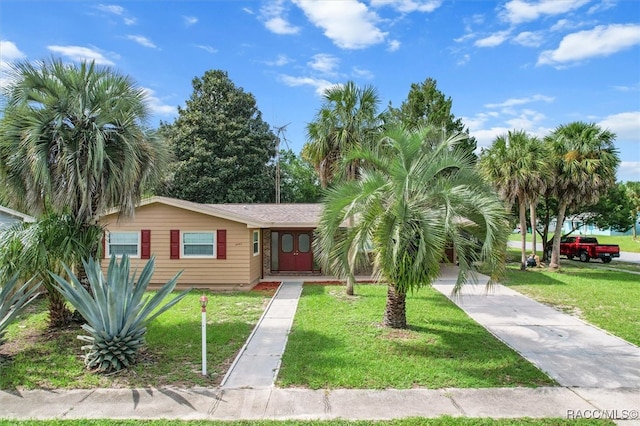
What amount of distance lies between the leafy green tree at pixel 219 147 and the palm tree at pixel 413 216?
22.4 metres

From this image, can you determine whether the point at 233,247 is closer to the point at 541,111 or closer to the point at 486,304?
the point at 486,304

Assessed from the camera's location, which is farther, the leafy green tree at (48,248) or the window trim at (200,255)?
the window trim at (200,255)

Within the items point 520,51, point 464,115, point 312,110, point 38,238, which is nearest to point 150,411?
point 38,238

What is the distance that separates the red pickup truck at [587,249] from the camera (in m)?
23.4

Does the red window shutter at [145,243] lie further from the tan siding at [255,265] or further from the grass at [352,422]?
the grass at [352,422]

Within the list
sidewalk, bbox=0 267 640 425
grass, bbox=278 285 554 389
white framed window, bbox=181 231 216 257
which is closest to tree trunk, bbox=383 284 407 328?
grass, bbox=278 285 554 389

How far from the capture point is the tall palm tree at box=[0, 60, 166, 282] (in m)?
7.37

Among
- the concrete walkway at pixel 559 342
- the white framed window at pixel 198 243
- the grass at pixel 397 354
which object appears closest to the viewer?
the grass at pixel 397 354

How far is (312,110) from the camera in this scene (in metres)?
13.0

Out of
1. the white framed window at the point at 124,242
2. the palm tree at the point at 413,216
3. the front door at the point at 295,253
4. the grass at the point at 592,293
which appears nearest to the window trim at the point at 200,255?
the white framed window at the point at 124,242

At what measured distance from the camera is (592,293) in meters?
12.7

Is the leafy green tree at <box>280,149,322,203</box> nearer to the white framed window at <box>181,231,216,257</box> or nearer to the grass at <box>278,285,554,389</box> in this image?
the white framed window at <box>181,231,216,257</box>

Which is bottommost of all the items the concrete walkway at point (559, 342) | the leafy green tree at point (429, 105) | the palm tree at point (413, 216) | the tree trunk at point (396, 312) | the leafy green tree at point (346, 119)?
the concrete walkway at point (559, 342)

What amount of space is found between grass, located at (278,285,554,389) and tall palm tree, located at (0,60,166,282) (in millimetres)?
5025
